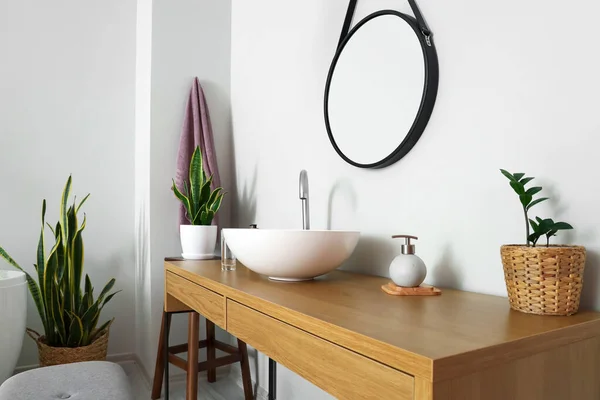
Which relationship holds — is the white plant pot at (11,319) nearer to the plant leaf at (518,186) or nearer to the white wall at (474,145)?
the white wall at (474,145)

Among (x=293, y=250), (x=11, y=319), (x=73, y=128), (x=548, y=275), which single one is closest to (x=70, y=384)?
(x=293, y=250)

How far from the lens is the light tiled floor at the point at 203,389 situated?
2287 millimetres

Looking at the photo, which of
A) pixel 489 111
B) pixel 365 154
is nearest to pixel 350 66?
pixel 365 154

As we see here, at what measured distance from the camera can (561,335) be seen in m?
0.81

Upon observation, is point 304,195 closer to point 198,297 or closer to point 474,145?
point 198,297

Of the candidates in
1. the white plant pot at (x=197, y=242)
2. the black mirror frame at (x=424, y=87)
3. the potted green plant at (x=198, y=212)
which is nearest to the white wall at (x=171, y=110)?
the potted green plant at (x=198, y=212)

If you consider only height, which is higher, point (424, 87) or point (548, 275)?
point (424, 87)

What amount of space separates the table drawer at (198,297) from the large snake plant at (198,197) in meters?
0.38

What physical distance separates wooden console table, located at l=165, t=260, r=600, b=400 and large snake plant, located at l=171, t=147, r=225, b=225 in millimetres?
1020

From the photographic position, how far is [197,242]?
2.12 meters

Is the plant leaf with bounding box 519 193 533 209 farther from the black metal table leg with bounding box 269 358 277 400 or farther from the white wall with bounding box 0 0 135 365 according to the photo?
the white wall with bounding box 0 0 135 365

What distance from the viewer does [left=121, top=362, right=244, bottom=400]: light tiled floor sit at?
2287 millimetres

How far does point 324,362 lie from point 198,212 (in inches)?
56.3

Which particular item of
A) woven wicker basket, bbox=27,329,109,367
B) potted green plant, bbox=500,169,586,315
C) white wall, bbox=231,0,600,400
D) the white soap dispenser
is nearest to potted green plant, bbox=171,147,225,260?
white wall, bbox=231,0,600,400
